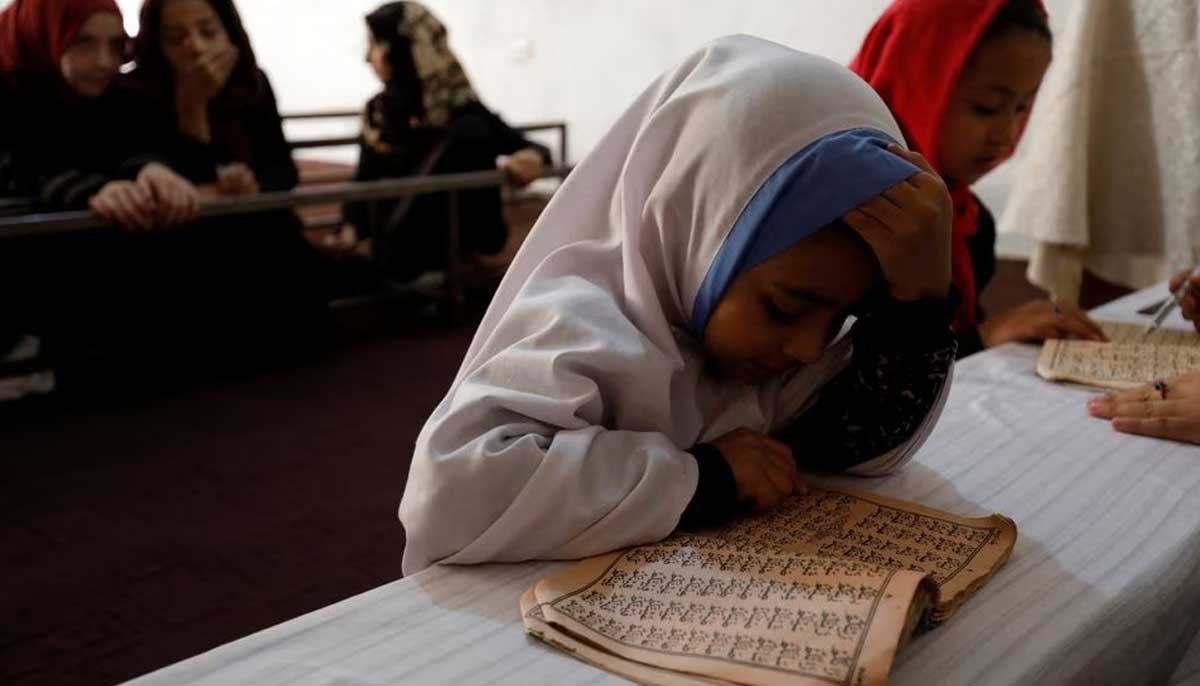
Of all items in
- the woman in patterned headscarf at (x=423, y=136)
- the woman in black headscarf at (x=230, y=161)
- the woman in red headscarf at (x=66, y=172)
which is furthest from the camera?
the woman in patterned headscarf at (x=423, y=136)

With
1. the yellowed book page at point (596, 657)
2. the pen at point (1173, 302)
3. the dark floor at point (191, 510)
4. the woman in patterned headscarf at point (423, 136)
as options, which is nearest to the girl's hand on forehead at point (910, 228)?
the yellowed book page at point (596, 657)

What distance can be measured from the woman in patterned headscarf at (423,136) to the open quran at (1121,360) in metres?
2.67

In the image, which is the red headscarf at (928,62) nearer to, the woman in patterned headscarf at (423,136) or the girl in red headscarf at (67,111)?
the girl in red headscarf at (67,111)

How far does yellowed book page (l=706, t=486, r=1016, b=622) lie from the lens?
892 millimetres

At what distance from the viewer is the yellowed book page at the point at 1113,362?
1475mm

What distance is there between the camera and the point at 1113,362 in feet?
5.10

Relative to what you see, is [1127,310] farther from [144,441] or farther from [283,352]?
[283,352]

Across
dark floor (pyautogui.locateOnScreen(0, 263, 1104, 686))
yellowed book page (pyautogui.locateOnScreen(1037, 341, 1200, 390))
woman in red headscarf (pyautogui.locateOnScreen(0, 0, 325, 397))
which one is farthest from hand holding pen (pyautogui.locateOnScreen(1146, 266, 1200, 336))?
woman in red headscarf (pyautogui.locateOnScreen(0, 0, 325, 397))

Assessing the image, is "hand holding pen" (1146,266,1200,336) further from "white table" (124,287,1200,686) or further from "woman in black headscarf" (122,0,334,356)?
"woman in black headscarf" (122,0,334,356)

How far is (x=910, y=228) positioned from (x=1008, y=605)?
32 cm

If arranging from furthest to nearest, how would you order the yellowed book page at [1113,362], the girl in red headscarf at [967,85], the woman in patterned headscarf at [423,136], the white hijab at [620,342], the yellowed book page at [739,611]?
the woman in patterned headscarf at [423,136] < the girl in red headscarf at [967,85] < the yellowed book page at [1113,362] < the white hijab at [620,342] < the yellowed book page at [739,611]

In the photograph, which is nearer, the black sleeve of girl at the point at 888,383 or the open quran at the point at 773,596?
the open quran at the point at 773,596

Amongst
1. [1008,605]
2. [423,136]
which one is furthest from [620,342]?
[423,136]

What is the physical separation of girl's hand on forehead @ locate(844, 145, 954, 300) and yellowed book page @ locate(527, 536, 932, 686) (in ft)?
0.90
